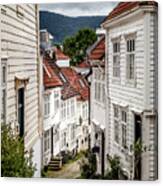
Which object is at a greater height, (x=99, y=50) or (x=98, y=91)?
(x=99, y=50)

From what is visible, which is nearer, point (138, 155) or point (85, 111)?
point (138, 155)

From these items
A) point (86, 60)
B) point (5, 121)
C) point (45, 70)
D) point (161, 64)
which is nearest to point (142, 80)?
point (161, 64)

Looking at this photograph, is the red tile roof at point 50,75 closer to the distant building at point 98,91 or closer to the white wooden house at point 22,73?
the white wooden house at point 22,73

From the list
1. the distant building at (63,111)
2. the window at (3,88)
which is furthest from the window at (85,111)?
the window at (3,88)

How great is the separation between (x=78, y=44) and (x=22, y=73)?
392mm

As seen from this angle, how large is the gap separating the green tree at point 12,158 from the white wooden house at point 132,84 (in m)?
0.52

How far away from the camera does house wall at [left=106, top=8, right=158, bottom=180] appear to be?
3.40m

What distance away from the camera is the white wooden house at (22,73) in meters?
3.63

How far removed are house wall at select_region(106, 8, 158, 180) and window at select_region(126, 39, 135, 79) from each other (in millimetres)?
24

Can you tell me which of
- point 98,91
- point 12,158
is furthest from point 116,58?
point 12,158

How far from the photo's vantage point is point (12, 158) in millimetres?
3648

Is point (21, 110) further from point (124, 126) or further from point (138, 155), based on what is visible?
point (138, 155)

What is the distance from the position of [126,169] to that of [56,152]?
45 centimetres

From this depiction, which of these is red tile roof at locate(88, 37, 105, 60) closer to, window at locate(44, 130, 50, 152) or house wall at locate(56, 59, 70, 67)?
house wall at locate(56, 59, 70, 67)
